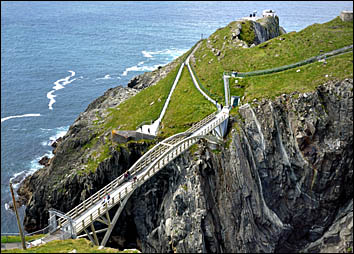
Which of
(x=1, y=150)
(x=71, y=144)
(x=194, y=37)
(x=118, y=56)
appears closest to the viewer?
(x=71, y=144)

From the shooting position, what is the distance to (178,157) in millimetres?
58531

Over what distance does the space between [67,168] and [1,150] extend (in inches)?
1255

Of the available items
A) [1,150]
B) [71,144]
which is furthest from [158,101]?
[1,150]

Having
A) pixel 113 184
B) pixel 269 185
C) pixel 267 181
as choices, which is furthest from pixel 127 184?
pixel 269 185

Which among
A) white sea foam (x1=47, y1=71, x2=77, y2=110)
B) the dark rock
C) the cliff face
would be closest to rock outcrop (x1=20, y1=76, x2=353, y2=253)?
the cliff face

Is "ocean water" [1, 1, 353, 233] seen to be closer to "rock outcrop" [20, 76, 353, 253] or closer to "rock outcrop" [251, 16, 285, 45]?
"rock outcrop" [20, 76, 353, 253]

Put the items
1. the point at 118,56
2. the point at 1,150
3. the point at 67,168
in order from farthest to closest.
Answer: the point at 118,56
the point at 1,150
the point at 67,168

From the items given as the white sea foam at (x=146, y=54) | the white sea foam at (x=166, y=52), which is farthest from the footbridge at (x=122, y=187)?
the white sea foam at (x=146, y=54)

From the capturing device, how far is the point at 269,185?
63.4 meters

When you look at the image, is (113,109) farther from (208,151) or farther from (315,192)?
(315,192)

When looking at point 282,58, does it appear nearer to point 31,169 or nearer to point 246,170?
point 246,170

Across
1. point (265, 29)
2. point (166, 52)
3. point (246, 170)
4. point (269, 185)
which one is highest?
point (166, 52)

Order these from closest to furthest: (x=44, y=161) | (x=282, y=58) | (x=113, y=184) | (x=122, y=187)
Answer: (x=122, y=187), (x=113, y=184), (x=282, y=58), (x=44, y=161)

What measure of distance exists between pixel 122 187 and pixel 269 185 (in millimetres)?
27839
